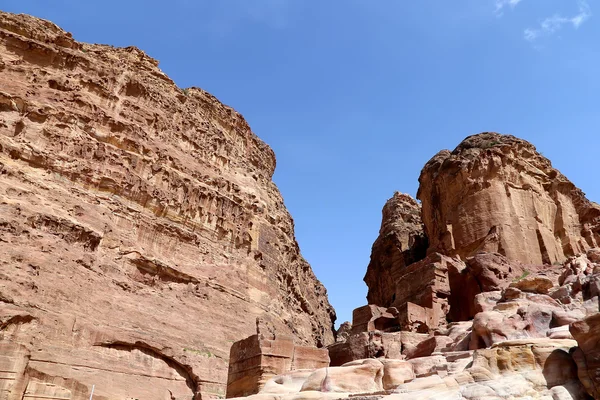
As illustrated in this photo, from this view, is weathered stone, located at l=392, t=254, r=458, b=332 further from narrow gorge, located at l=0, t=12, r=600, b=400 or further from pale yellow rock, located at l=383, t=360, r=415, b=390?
pale yellow rock, located at l=383, t=360, r=415, b=390

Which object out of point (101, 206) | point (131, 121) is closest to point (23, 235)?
point (101, 206)

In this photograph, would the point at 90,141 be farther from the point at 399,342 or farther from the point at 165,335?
the point at 399,342

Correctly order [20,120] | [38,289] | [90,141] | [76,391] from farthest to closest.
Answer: [90,141] → [20,120] → [38,289] → [76,391]

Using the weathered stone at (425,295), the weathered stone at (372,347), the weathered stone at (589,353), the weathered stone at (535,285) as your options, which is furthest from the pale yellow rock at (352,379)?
the weathered stone at (425,295)

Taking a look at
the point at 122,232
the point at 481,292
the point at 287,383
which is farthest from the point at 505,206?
the point at 287,383

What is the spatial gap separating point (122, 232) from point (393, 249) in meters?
23.0

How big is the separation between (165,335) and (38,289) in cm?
631

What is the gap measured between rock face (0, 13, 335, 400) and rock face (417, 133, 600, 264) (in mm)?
12293

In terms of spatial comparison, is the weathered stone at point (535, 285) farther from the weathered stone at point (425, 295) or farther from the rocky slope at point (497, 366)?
the weathered stone at point (425, 295)

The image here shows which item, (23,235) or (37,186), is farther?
(37,186)

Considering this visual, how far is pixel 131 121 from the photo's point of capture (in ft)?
109

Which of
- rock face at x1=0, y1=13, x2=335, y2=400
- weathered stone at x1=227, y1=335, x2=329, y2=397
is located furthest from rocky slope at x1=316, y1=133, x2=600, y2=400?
rock face at x1=0, y1=13, x2=335, y2=400

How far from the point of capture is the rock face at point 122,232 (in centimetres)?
2269

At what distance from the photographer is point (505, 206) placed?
32.2 metres
